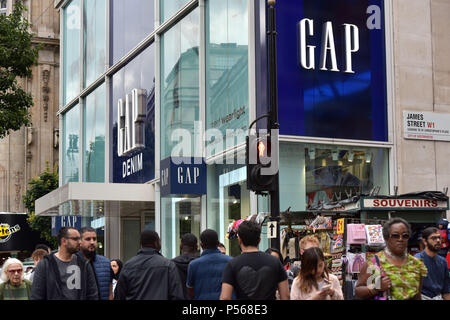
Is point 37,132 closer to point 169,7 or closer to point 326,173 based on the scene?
point 169,7

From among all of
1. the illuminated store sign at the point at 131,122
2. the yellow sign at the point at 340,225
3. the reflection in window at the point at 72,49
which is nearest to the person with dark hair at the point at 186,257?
the yellow sign at the point at 340,225

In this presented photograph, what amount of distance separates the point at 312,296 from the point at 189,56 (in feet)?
54.8

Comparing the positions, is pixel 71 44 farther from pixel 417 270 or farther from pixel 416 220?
pixel 417 270

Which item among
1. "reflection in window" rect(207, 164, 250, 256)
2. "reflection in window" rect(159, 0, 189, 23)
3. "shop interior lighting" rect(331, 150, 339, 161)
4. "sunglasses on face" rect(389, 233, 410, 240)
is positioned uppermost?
"reflection in window" rect(159, 0, 189, 23)

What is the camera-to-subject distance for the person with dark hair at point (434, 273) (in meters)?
8.09

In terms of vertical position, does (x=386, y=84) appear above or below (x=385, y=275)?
above

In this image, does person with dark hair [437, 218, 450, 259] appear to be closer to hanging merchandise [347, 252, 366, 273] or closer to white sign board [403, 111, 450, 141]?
hanging merchandise [347, 252, 366, 273]

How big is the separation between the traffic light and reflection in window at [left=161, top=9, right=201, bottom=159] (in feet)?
29.4

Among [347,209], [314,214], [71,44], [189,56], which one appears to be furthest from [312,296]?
[71,44]

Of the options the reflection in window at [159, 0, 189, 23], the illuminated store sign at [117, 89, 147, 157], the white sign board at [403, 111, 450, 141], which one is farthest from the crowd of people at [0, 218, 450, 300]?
the illuminated store sign at [117, 89, 147, 157]

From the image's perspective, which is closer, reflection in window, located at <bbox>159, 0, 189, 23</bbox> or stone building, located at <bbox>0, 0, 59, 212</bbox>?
reflection in window, located at <bbox>159, 0, 189, 23</bbox>

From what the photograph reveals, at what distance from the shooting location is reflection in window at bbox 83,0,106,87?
3203cm

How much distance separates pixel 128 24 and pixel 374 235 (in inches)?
681

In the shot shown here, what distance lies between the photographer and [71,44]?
37.2m
